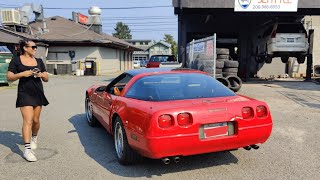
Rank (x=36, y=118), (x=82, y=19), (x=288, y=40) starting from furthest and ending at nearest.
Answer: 1. (x=82, y=19)
2. (x=288, y=40)
3. (x=36, y=118)

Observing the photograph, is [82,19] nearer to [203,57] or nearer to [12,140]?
[203,57]

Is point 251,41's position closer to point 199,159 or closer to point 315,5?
point 315,5

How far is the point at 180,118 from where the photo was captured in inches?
142

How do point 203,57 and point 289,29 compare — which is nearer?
point 203,57

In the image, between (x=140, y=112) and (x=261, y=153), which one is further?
(x=261, y=153)

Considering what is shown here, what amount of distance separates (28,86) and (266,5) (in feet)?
41.3

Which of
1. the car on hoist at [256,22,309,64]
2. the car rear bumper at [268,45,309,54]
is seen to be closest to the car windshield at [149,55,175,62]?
the car on hoist at [256,22,309,64]

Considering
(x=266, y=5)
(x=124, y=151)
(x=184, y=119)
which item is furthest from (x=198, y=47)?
(x=184, y=119)

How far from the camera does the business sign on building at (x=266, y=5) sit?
14.4 metres

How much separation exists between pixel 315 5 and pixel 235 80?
18.7ft

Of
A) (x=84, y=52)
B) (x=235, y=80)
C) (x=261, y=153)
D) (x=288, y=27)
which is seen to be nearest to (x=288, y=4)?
(x=288, y=27)

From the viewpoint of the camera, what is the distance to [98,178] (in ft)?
12.7

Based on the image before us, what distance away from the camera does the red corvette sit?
3.57 meters

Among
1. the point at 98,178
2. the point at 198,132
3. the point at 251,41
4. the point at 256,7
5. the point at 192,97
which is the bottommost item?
the point at 98,178
